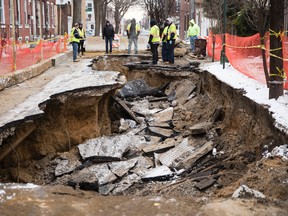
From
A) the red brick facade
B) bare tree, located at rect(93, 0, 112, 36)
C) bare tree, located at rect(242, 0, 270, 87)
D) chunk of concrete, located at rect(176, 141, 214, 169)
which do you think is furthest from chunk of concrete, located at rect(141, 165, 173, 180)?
the red brick facade

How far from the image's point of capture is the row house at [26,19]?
22812mm

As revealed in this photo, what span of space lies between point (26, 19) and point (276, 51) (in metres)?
25.2

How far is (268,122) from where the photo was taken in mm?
6547

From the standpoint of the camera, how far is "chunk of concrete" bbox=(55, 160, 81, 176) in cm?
826

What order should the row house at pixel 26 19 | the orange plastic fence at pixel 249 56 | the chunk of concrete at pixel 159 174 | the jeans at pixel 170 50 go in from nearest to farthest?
1. the chunk of concrete at pixel 159 174
2. the orange plastic fence at pixel 249 56
3. the jeans at pixel 170 50
4. the row house at pixel 26 19

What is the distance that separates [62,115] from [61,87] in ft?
2.97

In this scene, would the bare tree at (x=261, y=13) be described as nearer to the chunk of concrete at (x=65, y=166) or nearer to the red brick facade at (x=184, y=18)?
the chunk of concrete at (x=65, y=166)

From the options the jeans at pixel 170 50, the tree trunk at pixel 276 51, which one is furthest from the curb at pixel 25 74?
the tree trunk at pixel 276 51

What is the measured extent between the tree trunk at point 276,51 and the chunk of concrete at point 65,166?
4250 millimetres

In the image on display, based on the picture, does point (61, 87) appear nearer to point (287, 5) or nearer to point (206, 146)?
point (206, 146)

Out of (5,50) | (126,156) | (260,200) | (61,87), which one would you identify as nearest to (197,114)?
(126,156)

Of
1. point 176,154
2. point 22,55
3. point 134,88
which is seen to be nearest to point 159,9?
point 134,88

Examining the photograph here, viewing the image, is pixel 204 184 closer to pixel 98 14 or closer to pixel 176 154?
pixel 176 154

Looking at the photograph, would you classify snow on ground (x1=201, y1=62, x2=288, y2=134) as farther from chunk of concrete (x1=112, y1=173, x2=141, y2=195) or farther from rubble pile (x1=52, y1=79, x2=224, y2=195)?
chunk of concrete (x1=112, y1=173, x2=141, y2=195)
